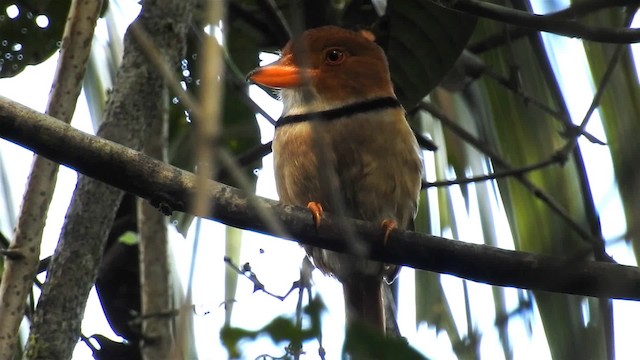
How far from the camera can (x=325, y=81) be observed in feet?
9.57

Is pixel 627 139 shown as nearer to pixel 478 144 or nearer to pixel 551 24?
pixel 551 24

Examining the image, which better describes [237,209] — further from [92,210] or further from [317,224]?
[92,210]

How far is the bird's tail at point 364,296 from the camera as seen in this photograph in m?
3.01

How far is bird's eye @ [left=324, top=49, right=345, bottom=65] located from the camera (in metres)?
2.93

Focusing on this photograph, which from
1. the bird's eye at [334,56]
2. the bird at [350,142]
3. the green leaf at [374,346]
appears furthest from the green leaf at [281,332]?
the bird's eye at [334,56]

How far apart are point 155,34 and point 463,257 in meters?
1.01

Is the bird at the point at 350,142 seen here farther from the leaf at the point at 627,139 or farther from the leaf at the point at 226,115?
the leaf at the point at 627,139

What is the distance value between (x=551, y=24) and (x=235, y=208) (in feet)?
2.38

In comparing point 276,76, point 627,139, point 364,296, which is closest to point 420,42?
point 276,76

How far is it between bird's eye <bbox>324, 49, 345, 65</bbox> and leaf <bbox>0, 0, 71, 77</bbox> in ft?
2.56

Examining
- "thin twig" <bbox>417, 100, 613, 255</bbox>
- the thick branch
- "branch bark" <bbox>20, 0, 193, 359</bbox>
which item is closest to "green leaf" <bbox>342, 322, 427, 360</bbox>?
the thick branch

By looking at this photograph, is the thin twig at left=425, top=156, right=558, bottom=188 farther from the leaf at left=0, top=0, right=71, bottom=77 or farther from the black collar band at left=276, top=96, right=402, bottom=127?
the leaf at left=0, top=0, right=71, bottom=77

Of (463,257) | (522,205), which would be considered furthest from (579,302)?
(522,205)

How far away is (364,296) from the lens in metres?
3.05
